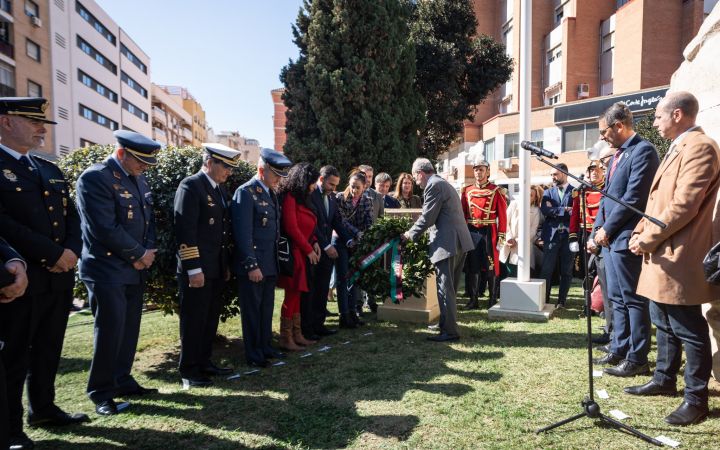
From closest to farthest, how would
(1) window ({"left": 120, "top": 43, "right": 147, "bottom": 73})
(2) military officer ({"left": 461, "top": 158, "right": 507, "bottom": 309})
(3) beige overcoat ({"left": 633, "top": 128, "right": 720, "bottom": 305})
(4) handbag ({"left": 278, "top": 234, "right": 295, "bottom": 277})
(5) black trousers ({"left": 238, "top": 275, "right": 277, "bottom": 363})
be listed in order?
(3) beige overcoat ({"left": 633, "top": 128, "right": 720, "bottom": 305}), (5) black trousers ({"left": 238, "top": 275, "right": 277, "bottom": 363}), (4) handbag ({"left": 278, "top": 234, "right": 295, "bottom": 277}), (2) military officer ({"left": 461, "top": 158, "right": 507, "bottom": 309}), (1) window ({"left": 120, "top": 43, "right": 147, "bottom": 73})

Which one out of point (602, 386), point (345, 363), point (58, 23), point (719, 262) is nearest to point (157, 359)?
point (345, 363)

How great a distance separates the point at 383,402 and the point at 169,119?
77972mm

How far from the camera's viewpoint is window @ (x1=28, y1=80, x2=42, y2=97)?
30562mm

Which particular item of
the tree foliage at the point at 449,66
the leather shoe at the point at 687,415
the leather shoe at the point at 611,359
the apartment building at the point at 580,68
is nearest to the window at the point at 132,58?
the apartment building at the point at 580,68

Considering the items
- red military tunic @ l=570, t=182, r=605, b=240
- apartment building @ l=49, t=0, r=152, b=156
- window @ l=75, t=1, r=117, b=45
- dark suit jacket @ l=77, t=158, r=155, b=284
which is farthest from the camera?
window @ l=75, t=1, r=117, b=45

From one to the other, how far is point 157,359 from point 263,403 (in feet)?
6.49

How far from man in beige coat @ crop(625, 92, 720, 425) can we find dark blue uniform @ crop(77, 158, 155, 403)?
4.09m

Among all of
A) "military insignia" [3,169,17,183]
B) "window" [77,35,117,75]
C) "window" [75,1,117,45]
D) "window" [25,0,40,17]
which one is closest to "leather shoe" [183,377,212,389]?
"military insignia" [3,169,17,183]

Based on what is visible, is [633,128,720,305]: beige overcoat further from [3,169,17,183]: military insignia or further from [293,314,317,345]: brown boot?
[3,169,17,183]: military insignia

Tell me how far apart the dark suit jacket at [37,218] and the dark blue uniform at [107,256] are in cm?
16

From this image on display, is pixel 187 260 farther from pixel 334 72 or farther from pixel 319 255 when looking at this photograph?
pixel 334 72

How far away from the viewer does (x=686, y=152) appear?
3500 mm

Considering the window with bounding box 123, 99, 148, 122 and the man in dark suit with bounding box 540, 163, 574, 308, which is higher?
the window with bounding box 123, 99, 148, 122

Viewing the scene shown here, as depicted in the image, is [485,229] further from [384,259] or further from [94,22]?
[94,22]
